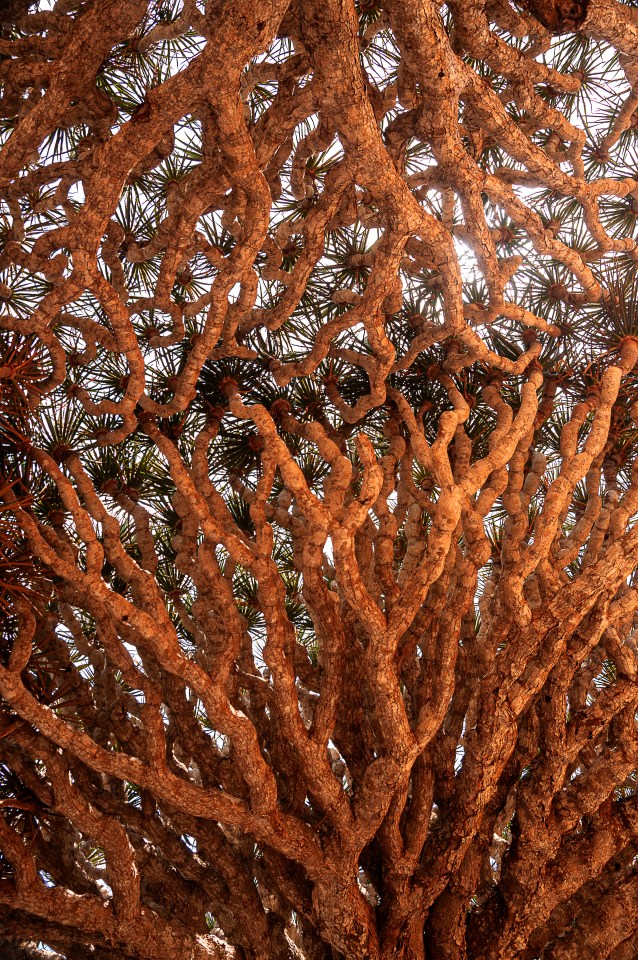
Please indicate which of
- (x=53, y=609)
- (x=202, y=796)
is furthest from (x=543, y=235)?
(x=53, y=609)

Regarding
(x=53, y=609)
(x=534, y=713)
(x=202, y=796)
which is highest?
(x=53, y=609)

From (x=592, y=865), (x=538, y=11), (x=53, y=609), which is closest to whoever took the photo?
(x=538, y=11)

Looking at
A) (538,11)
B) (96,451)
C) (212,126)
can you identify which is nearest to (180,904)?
(96,451)

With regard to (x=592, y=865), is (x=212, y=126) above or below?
above

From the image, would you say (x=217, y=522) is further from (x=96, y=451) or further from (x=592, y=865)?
(x=592, y=865)

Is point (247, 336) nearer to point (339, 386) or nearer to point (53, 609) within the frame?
point (339, 386)

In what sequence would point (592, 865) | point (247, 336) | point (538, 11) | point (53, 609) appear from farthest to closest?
1. point (53, 609)
2. point (247, 336)
3. point (592, 865)
4. point (538, 11)

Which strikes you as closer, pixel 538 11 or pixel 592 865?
pixel 538 11
